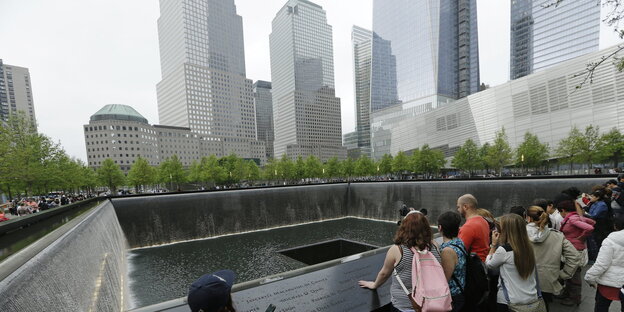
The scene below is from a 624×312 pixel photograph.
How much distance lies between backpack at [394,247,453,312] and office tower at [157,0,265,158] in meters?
116

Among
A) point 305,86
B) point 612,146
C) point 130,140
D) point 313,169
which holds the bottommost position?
point 313,169

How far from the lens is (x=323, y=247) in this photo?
1054cm

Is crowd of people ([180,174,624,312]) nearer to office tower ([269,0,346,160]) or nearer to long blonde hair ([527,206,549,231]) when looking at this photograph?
long blonde hair ([527,206,549,231])

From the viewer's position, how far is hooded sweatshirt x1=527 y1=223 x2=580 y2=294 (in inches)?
126

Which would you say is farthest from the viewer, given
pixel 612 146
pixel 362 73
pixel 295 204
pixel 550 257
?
pixel 362 73

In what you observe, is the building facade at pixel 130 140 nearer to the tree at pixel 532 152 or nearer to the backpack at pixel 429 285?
the tree at pixel 532 152

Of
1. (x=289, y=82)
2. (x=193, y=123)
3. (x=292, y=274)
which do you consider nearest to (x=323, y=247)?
(x=292, y=274)

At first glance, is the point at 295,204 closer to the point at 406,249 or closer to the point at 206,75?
the point at 406,249

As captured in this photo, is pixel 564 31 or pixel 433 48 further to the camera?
pixel 433 48

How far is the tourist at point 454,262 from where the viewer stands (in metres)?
2.29

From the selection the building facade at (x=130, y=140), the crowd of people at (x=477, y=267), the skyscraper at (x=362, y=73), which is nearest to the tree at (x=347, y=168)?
the crowd of people at (x=477, y=267)

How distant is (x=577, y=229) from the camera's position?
4078 millimetres

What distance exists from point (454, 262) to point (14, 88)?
561 ft

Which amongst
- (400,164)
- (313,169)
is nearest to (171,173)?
(313,169)
